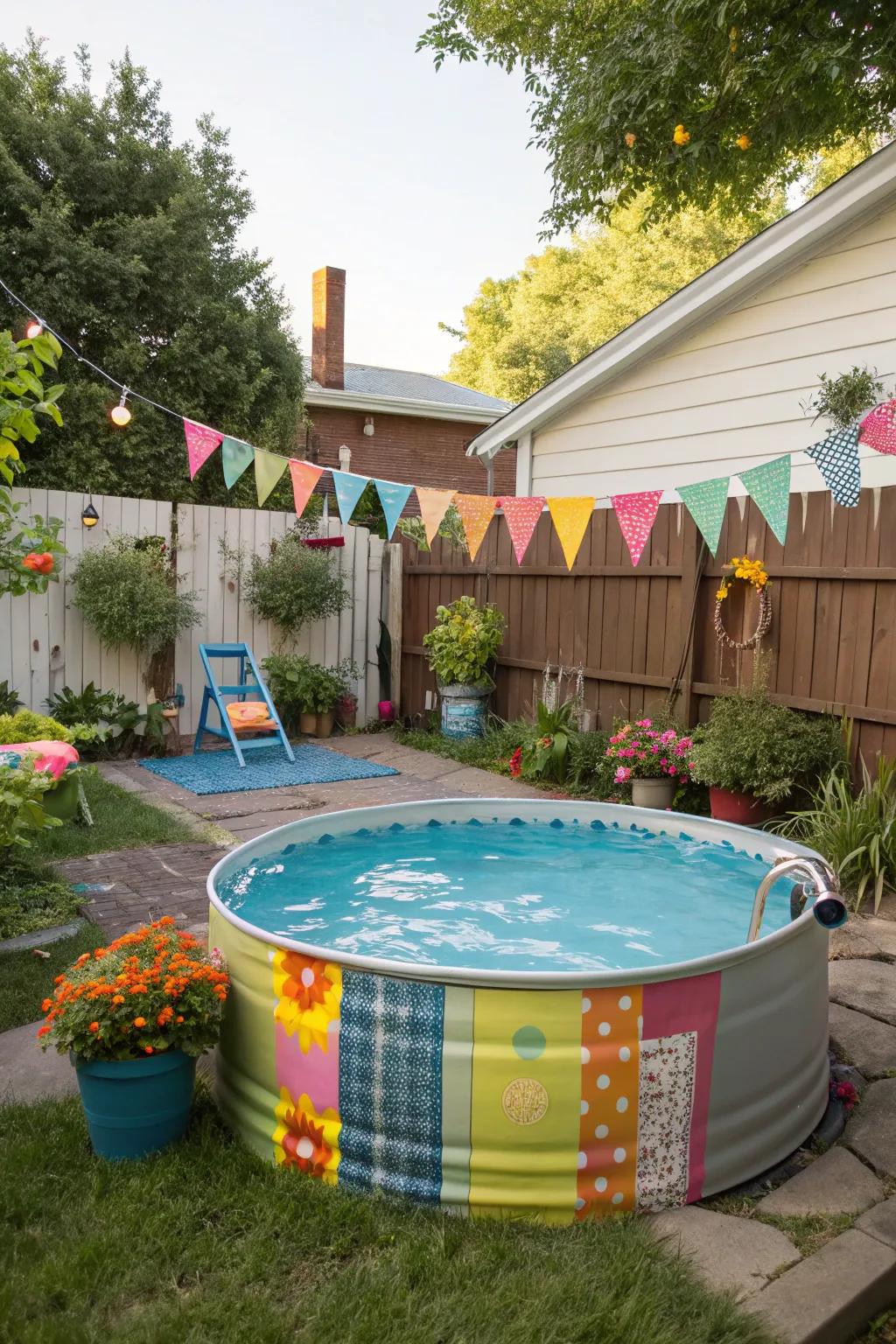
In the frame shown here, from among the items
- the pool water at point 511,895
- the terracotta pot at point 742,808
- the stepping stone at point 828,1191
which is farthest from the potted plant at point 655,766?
the stepping stone at point 828,1191

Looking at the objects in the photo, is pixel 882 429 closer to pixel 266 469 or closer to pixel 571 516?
pixel 571 516

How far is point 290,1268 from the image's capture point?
6.41ft

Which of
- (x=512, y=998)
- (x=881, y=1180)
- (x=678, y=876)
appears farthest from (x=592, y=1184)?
(x=678, y=876)

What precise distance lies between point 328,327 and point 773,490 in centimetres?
1487

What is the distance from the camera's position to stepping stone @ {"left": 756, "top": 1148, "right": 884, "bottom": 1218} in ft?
A: 7.20

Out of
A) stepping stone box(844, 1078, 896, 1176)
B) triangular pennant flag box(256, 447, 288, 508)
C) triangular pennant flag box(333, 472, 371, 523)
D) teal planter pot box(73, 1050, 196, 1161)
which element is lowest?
stepping stone box(844, 1078, 896, 1176)

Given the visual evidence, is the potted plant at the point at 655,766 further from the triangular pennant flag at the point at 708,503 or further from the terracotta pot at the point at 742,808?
the triangular pennant flag at the point at 708,503

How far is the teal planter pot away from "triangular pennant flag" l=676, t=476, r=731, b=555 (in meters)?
4.16

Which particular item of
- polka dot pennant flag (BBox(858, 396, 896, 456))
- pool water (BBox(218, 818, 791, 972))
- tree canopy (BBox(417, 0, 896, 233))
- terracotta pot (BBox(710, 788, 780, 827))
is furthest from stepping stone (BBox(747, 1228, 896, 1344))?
tree canopy (BBox(417, 0, 896, 233))

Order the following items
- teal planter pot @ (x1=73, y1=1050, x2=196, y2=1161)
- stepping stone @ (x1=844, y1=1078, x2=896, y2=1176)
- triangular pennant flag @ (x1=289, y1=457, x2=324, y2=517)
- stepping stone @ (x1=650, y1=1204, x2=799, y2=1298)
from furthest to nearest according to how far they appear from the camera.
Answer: triangular pennant flag @ (x1=289, y1=457, x2=324, y2=517), stepping stone @ (x1=844, y1=1078, x2=896, y2=1176), teal planter pot @ (x1=73, y1=1050, x2=196, y2=1161), stepping stone @ (x1=650, y1=1204, x2=799, y2=1298)

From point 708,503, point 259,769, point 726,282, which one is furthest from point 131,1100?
point 726,282

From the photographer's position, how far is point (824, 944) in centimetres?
270

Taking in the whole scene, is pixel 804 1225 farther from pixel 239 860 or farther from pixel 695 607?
pixel 695 607

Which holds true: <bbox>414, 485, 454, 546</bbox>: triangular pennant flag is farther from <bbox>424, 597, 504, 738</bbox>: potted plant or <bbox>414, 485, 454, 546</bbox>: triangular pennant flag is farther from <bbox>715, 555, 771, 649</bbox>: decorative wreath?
<bbox>715, 555, 771, 649</bbox>: decorative wreath
